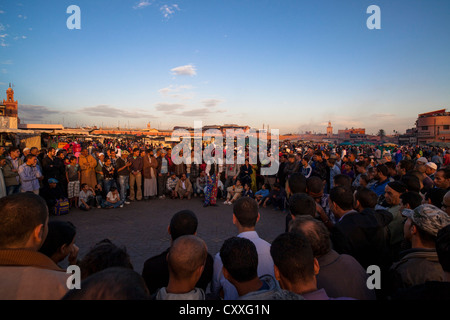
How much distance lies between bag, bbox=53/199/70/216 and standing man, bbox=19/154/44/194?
71 cm

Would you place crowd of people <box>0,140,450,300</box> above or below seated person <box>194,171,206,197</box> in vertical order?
above

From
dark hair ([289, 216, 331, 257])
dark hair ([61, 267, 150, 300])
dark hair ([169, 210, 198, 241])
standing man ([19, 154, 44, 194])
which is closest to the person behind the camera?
dark hair ([61, 267, 150, 300])

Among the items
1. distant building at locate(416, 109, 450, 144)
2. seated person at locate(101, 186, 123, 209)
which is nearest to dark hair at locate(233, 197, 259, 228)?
seated person at locate(101, 186, 123, 209)

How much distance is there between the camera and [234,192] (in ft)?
31.2

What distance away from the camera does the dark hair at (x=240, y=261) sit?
1.73 m

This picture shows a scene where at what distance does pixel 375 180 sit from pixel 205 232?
4.36m

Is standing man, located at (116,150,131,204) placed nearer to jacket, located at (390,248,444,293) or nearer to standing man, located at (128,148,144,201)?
standing man, located at (128,148,144,201)

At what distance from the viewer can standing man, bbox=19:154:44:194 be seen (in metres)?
6.77

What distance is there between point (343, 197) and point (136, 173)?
811 centimetres

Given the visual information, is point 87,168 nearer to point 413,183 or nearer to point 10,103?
point 413,183

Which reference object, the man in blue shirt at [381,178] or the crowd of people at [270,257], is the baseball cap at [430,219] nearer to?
the crowd of people at [270,257]

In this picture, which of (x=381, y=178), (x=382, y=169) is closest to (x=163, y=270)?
(x=382, y=169)
